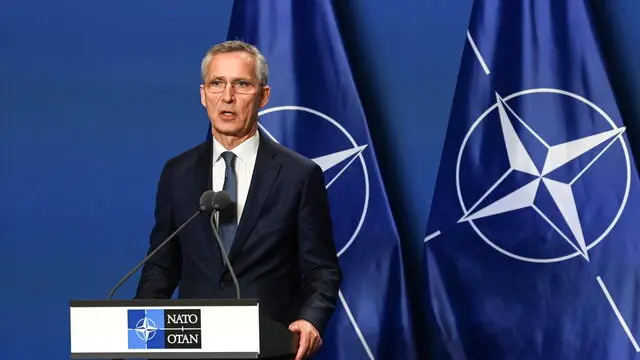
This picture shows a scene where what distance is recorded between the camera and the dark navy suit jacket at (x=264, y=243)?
299cm

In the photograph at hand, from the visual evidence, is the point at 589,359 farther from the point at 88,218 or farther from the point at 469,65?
the point at 88,218

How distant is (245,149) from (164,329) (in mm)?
714

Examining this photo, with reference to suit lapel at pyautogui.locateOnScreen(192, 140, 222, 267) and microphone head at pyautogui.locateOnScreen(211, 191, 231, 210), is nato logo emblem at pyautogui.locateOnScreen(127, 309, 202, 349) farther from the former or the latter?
suit lapel at pyautogui.locateOnScreen(192, 140, 222, 267)

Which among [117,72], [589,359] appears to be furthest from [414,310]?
[117,72]

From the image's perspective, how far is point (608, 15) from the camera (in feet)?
14.3

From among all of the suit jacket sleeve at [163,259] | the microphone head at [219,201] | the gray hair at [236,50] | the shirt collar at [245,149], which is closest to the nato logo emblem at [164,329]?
the microphone head at [219,201]

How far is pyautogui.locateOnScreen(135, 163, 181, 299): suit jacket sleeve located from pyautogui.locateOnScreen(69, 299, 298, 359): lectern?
550mm

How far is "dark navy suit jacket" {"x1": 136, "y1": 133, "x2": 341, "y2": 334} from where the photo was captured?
2992mm

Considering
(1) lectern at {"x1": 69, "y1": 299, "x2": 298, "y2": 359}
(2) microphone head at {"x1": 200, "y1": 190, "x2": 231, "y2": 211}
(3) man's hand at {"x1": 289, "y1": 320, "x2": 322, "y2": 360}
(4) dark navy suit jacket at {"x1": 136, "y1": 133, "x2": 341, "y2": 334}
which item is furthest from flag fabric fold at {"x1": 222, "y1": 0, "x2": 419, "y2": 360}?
(1) lectern at {"x1": 69, "y1": 299, "x2": 298, "y2": 359}

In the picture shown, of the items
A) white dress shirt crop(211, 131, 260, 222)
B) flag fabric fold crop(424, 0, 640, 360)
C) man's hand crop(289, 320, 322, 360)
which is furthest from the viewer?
flag fabric fold crop(424, 0, 640, 360)

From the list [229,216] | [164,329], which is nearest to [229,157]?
[229,216]

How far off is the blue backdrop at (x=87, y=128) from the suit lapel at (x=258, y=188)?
1516mm

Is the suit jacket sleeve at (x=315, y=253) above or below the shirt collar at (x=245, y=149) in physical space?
below

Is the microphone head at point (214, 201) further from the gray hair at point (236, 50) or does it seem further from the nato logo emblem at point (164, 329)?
the gray hair at point (236, 50)
